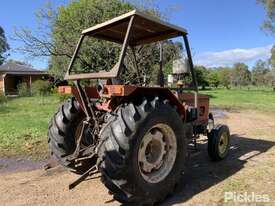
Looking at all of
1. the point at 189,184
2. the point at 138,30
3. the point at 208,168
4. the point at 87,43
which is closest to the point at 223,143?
the point at 208,168

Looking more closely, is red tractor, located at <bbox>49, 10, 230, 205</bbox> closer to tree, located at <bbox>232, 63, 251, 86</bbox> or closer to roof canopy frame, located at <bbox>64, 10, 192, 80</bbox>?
roof canopy frame, located at <bbox>64, 10, 192, 80</bbox>

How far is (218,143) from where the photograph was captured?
5129 millimetres

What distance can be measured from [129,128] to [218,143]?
2529 millimetres

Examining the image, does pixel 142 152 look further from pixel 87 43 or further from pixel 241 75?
pixel 241 75

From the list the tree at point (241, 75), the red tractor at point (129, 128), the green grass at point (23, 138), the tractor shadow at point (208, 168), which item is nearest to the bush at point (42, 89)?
the green grass at point (23, 138)

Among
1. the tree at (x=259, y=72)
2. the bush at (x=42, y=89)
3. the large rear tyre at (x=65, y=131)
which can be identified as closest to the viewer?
the large rear tyre at (x=65, y=131)

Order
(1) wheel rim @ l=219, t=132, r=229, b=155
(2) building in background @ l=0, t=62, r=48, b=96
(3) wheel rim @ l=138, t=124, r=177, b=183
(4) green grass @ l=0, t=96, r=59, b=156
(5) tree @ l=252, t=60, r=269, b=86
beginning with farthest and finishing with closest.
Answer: (5) tree @ l=252, t=60, r=269, b=86 < (2) building in background @ l=0, t=62, r=48, b=96 < (4) green grass @ l=0, t=96, r=59, b=156 < (1) wheel rim @ l=219, t=132, r=229, b=155 < (3) wheel rim @ l=138, t=124, r=177, b=183

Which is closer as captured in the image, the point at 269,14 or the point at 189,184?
the point at 189,184

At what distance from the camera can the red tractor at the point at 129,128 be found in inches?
125

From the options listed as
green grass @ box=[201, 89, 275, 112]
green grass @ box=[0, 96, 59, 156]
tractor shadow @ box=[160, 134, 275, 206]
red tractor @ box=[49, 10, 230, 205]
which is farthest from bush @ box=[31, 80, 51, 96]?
red tractor @ box=[49, 10, 230, 205]

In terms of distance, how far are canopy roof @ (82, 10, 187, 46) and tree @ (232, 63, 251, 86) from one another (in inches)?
3752

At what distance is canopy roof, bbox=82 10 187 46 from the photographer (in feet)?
12.9

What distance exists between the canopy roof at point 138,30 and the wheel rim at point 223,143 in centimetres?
211

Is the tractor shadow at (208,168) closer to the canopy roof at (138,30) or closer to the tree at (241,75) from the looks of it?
the canopy roof at (138,30)
